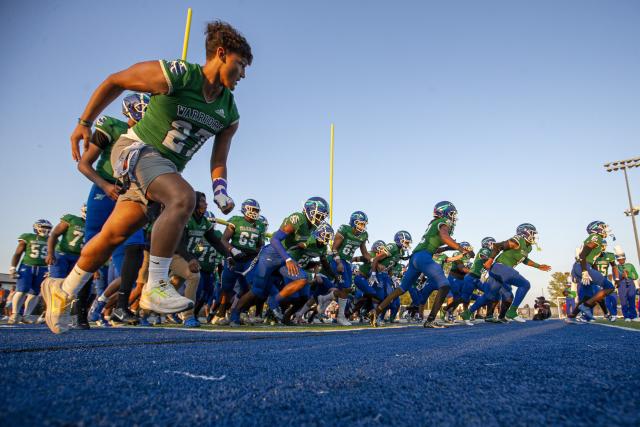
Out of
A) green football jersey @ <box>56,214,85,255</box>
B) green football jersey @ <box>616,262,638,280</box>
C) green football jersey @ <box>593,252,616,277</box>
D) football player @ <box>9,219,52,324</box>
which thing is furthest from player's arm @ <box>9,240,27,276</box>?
green football jersey @ <box>616,262,638,280</box>

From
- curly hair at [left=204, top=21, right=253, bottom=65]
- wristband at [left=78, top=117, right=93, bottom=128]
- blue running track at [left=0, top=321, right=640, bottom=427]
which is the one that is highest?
curly hair at [left=204, top=21, right=253, bottom=65]

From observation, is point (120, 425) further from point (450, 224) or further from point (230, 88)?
point (450, 224)

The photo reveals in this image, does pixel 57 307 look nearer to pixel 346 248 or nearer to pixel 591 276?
pixel 346 248

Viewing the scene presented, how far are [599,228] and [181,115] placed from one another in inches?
364

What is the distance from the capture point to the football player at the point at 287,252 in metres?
6.79

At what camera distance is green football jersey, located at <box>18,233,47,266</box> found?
25.2ft

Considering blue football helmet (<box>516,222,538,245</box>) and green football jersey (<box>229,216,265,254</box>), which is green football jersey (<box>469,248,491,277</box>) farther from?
green football jersey (<box>229,216,265,254</box>)

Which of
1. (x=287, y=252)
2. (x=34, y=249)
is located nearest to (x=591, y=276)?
(x=287, y=252)

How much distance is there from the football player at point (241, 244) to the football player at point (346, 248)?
177 cm

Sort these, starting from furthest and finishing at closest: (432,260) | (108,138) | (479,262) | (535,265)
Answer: (479,262), (535,265), (432,260), (108,138)

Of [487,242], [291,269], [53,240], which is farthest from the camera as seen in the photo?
[487,242]

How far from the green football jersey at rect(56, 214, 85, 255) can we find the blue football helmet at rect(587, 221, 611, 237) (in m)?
9.78

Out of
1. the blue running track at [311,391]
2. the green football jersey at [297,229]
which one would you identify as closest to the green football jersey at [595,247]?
the green football jersey at [297,229]

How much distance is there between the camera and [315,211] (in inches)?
280
